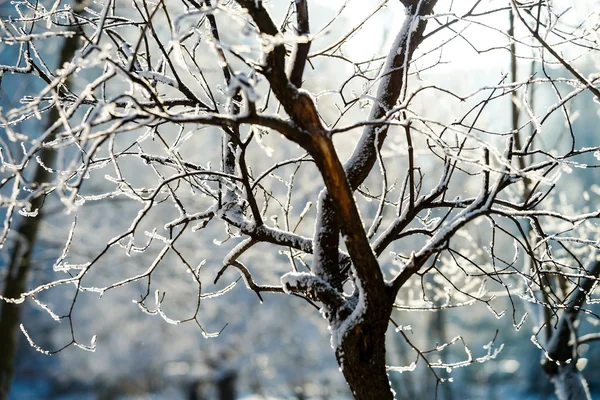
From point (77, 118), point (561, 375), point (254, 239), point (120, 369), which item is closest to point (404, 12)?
point (254, 239)

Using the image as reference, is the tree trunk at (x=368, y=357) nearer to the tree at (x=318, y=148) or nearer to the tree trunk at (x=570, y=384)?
the tree at (x=318, y=148)

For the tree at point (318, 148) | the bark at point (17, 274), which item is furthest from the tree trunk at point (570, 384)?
the bark at point (17, 274)

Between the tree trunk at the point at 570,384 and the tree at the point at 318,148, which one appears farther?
the tree trunk at the point at 570,384

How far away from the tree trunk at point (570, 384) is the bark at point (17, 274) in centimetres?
529

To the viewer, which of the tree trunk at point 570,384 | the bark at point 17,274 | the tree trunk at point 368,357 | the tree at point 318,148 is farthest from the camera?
the bark at point 17,274

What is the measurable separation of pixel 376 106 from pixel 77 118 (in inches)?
413

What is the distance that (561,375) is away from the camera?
4.15m

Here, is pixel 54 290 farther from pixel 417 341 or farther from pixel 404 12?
pixel 404 12

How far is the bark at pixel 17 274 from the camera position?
5.81 m

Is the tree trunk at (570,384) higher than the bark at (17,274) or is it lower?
lower

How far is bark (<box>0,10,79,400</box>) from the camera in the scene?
5812 mm

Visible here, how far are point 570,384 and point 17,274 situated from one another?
19.5 feet

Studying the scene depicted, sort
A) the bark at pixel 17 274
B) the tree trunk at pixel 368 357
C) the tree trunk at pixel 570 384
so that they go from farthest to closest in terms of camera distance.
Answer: the bark at pixel 17 274
the tree trunk at pixel 570 384
the tree trunk at pixel 368 357

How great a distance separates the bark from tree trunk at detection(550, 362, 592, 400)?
17.4 ft
